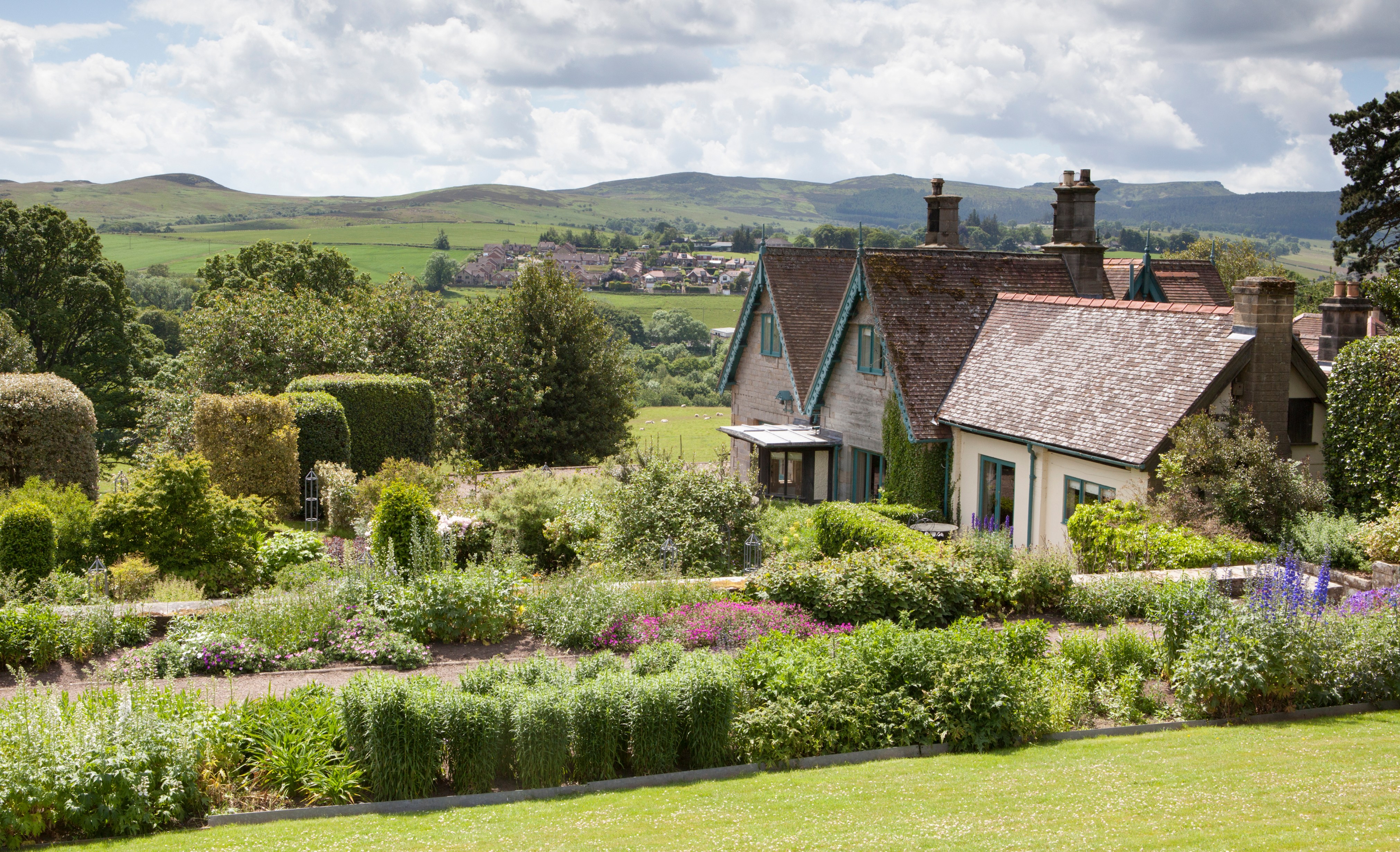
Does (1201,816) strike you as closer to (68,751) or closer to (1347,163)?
(68,751)

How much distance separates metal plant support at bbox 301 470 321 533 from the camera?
914 inches

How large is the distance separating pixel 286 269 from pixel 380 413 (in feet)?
79.2

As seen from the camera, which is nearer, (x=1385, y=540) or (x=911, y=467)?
(x=1385, y=540)

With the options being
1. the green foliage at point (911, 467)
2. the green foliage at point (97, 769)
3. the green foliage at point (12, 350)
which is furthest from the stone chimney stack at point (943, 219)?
the green foliage at point (12, 350)

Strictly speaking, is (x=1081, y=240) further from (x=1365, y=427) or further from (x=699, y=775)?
(x=699, y=775)

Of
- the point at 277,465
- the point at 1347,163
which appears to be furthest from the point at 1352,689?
the point at 1347,163

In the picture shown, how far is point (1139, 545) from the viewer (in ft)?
50.2

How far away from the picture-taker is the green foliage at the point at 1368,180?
138ft

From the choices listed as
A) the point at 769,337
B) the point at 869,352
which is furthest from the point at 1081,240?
the point at 769,337

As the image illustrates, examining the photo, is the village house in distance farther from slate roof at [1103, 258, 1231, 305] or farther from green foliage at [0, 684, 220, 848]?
green foliage at [0, 684, 220, 848]

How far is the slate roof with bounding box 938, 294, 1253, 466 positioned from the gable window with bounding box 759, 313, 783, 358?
763 centimetres

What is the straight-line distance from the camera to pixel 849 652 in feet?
32.7

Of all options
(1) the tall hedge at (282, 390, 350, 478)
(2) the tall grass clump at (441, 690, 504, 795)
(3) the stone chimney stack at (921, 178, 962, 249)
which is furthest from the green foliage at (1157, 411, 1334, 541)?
(1) the tall hedge at (282, 390, 350, 478)

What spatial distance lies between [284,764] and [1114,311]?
18.3 m
